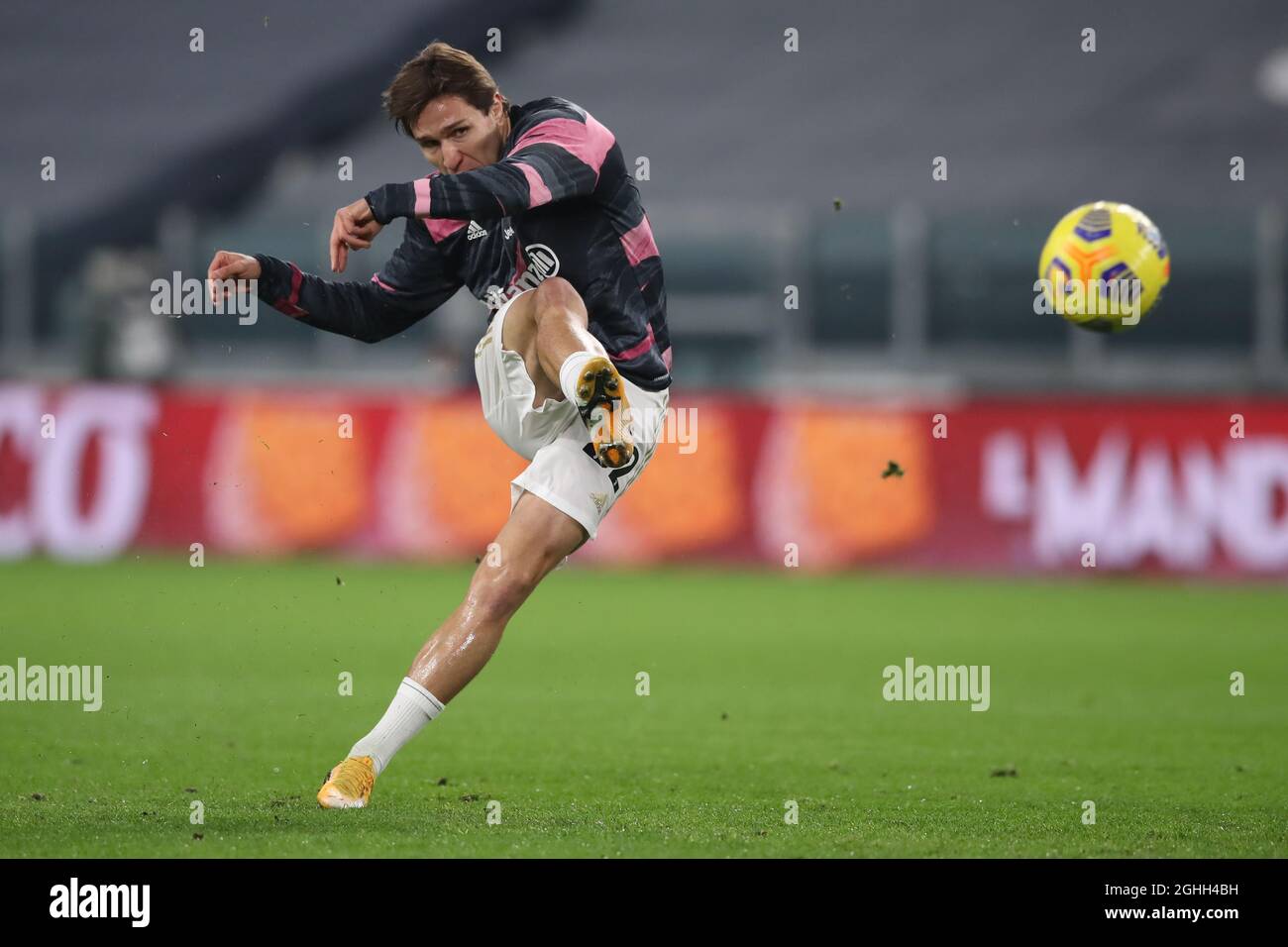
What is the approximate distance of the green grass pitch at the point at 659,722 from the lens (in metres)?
5.91

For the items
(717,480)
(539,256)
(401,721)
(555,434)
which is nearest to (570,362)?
(555,434)

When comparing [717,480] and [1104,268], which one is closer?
[1104,268]

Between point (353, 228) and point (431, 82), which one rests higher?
point (431, 82)

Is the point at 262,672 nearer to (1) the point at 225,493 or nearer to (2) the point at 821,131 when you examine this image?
(1) the point at 225,493

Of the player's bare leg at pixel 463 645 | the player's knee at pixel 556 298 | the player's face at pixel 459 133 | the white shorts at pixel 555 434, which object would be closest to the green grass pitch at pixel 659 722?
the player's bare leg at pixel 463 645

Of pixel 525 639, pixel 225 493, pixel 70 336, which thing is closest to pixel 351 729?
pixel 525 639

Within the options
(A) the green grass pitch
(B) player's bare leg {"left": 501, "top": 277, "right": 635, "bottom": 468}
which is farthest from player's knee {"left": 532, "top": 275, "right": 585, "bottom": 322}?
(A) the green grass pitch

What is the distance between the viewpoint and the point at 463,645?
240 inches

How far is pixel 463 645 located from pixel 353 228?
1.36 m

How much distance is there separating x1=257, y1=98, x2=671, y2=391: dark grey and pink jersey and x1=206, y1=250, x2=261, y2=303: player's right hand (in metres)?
0.14

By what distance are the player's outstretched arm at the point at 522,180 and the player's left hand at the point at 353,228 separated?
1.1 inches

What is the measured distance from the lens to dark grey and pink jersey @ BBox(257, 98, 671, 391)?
6117mm

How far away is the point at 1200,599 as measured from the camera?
15.2m

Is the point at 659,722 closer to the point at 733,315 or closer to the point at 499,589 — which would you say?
the point at 499,589
